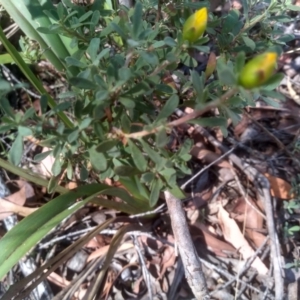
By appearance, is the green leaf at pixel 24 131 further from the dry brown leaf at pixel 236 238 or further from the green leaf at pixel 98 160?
the dry brown leaf at pixel 236 238

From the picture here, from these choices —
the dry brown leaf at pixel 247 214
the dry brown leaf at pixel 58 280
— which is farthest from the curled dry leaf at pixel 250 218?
the dry brown leaf at pixel 58 280

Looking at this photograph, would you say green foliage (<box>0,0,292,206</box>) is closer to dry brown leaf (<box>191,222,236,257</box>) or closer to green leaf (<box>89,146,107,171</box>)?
green leaf (<box>89,146,107,171</box>)

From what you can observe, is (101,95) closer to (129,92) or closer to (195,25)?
(129,92)

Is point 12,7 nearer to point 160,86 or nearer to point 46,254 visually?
point 160,86

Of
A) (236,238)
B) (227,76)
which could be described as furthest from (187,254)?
(227,76)

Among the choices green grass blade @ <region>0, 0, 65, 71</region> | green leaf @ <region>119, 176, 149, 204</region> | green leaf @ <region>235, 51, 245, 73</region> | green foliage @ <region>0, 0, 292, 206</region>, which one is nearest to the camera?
green leaf @ <region>235, 51, 245, 73</region>

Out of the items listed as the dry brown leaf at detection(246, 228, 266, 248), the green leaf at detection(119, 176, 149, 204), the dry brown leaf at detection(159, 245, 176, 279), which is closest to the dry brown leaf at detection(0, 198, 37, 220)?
the green leaf at detection(119, 176, 149, 204)
